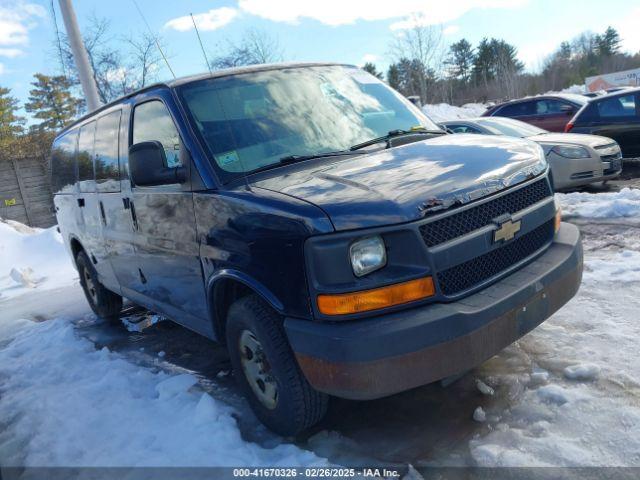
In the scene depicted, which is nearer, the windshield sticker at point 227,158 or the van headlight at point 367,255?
the van headlight at point 367,255

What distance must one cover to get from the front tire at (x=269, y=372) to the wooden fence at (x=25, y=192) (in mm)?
17755

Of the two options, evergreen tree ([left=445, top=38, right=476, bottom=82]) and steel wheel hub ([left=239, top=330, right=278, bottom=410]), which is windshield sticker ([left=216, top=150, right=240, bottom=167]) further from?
evergreen tree ([left=445, top=38, right=476, bottom=82])

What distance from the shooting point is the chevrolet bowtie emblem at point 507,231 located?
8.77 feet

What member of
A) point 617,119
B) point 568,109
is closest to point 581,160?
point 617,119

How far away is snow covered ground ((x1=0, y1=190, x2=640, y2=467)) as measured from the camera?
2.60 metres

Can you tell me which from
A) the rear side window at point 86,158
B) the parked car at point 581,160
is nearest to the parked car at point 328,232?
the rear side window at point 86,158

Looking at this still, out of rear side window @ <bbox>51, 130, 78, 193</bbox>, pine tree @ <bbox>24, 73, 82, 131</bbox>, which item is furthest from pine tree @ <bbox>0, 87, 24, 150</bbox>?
rear side window @ <bbox>51, 130, 78, 193</bbox>

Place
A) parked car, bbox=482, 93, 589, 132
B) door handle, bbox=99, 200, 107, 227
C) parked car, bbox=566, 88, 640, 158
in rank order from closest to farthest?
door handle, bbox=99, 200, 107, 227, parked car, bbox=566, 88, 640, 158, parked car, bbox=482, 93, 589, 132

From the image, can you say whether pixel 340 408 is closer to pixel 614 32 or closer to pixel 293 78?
pixel 293 78

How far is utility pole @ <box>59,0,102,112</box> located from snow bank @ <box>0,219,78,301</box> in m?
2.95

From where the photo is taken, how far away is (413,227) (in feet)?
7.80

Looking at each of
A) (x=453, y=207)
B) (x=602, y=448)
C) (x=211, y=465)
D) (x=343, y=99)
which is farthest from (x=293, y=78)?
(x=602, y=448)

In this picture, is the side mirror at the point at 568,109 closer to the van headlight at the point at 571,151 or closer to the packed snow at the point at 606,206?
the van headlight at the point at 571,151

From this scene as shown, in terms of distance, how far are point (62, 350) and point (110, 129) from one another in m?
2.12
